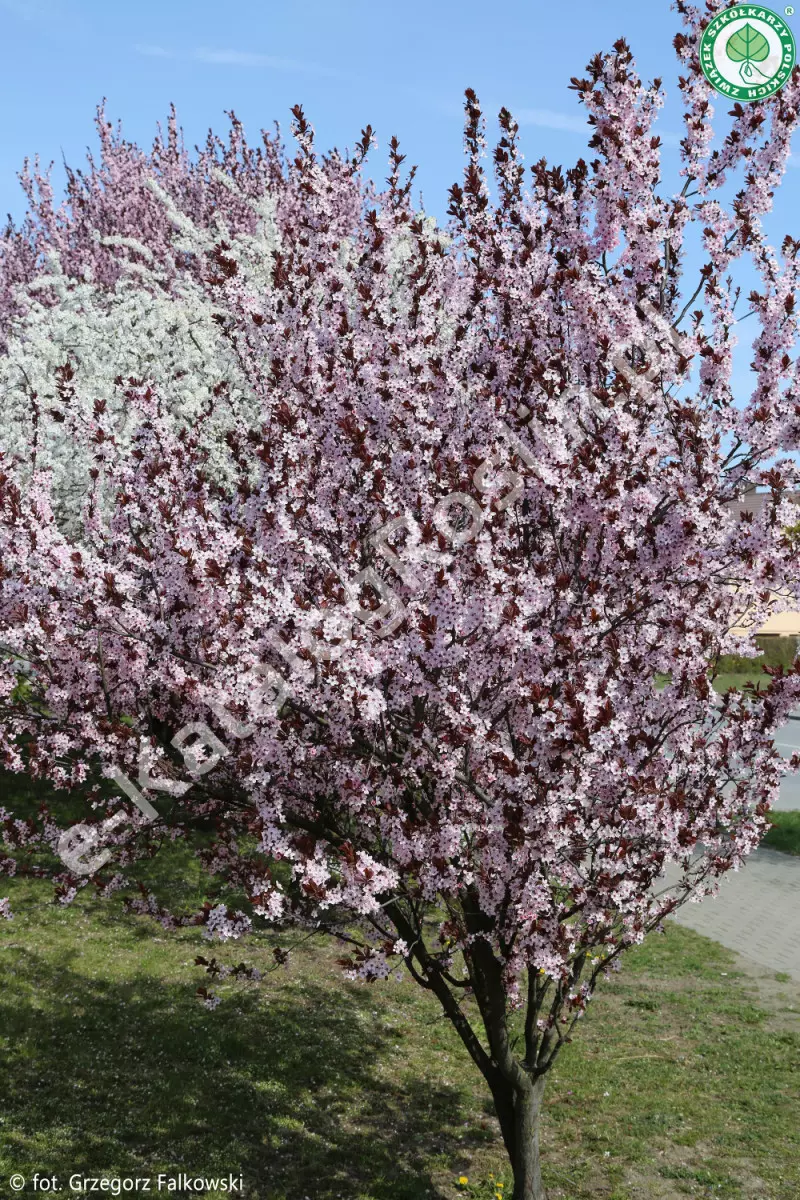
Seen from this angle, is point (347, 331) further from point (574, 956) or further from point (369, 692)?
point (574, 956)

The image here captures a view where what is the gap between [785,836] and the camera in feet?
60.5

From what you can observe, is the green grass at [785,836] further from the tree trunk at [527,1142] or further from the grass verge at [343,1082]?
the tree trunk at [527,1142]

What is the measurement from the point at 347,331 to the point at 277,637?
3191 mm

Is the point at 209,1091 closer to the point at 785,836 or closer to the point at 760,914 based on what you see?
the point at 760,914

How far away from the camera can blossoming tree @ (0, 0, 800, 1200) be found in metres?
5.59

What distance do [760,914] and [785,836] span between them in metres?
3.69

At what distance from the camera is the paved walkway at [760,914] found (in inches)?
540

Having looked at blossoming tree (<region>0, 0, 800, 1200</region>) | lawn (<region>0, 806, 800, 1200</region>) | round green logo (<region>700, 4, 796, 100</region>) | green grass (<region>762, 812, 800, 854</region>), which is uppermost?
round green logo (<region>700, 4, 796, 100</region>)

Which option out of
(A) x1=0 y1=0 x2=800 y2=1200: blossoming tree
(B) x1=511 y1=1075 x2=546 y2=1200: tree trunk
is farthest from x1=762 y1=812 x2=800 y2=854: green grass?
(B) x1=511 y1=1075 x2=546 y2=1200: tree trunk

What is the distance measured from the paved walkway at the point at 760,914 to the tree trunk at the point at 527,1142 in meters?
7.05

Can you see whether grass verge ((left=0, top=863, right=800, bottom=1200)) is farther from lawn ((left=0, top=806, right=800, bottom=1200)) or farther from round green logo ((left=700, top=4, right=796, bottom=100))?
round green logo ((left=700, top=4, right=796, bottom=100))

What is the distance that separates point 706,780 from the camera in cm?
709

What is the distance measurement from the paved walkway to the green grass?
24cm

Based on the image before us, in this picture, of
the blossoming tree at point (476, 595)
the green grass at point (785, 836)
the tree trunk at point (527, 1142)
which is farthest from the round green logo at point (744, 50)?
the green grass at point (785, 836)
